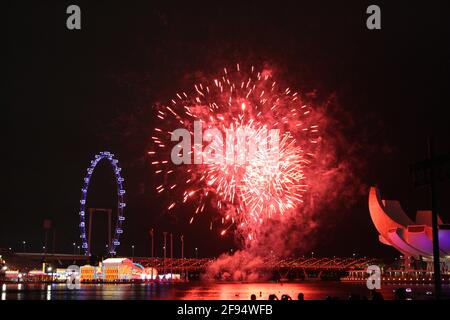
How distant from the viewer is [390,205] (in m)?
121

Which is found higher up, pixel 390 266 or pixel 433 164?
pixel 433 164
